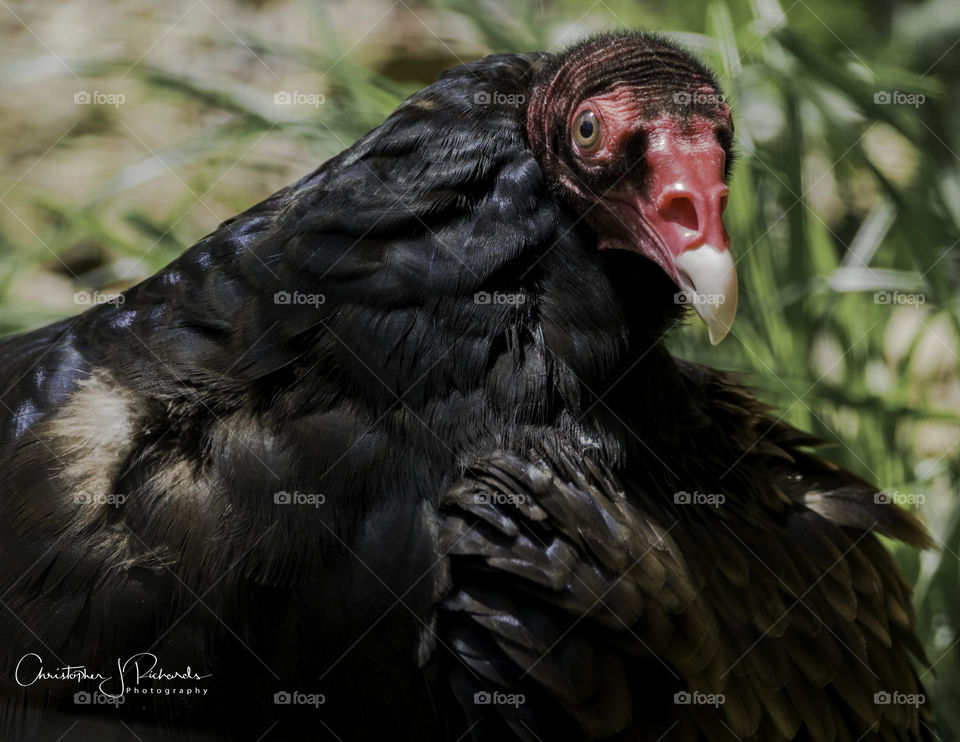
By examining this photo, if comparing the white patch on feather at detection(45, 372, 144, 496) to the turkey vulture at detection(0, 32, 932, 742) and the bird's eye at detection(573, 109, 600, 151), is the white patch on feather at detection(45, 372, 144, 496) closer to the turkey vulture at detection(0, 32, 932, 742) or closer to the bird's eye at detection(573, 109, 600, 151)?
the turkey vulture at detection(0, 32, 932, 742)

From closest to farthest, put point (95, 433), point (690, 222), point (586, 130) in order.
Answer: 1. point (690, 222)
2. point (586, 130)
3. point (95, 433)

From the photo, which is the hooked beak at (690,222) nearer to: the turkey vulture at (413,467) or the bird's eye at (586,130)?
the turkey vulture at (413,467)

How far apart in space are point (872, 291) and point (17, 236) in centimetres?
412

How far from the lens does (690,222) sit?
1992mm

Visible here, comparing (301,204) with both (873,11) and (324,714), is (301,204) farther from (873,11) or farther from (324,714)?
(873,11)

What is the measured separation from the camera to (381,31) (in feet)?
21.0

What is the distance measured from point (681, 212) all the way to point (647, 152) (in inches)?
5.6

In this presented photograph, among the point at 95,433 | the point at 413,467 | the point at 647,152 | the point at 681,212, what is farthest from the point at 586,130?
the point at 95,433

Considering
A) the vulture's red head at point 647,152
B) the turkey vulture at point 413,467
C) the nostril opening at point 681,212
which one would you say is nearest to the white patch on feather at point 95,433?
the turkey vulture at point 413,467

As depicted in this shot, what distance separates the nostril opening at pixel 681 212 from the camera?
1988mm

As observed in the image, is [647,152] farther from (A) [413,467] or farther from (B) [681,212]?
(A) [413,467]

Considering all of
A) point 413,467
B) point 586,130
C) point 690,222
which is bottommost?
point 413,467

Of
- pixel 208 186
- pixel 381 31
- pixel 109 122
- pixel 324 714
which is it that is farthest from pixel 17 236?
pixel 324 714

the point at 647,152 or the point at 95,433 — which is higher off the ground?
the point at 647,152
